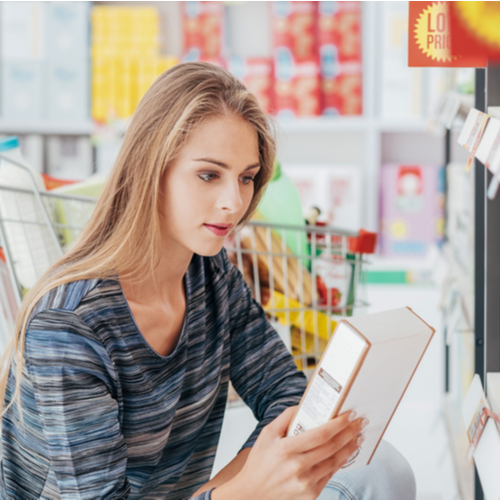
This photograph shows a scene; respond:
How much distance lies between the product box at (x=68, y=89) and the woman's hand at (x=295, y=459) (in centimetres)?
214

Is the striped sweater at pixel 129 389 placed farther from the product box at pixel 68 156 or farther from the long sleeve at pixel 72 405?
the product box at pixel 68 156

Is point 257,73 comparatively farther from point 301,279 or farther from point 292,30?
point 301,279

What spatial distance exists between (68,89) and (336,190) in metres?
1.21

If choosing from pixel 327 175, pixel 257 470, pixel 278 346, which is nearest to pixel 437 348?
pixel 327 175

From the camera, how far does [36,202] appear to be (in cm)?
125

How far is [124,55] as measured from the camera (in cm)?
248

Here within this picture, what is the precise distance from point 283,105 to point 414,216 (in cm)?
74

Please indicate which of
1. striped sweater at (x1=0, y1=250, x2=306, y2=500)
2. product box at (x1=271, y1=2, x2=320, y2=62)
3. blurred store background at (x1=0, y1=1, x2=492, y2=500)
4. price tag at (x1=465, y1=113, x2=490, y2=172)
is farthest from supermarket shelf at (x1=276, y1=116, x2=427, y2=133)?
price tag at (x1=465, y1=113, x2=490, y2=172)

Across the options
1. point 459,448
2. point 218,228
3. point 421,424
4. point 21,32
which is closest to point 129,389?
point 218,228

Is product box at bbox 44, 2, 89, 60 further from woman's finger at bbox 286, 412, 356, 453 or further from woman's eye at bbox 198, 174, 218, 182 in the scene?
woman's finger at bbox 286, 412, 356, 453

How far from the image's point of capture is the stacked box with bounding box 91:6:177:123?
246cm

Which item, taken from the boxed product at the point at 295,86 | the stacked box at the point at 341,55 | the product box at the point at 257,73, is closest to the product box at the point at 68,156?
the product box at the point at 257,73

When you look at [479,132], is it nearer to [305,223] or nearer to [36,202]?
[305,223]

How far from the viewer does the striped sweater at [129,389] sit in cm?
75
